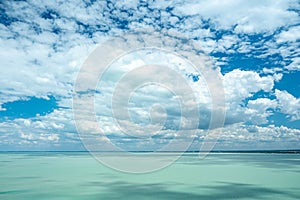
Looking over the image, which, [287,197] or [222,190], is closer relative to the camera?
[287,197]

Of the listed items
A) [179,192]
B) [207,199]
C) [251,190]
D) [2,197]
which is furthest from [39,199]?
[251,190]

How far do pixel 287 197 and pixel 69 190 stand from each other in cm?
1534

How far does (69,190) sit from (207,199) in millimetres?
10303

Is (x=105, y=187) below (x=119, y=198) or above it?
above

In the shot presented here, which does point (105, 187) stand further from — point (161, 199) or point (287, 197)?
point (287, 197)

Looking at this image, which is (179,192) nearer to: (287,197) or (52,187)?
(287,197)

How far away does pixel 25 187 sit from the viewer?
20750mm

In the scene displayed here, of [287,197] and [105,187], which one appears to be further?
[105,187]

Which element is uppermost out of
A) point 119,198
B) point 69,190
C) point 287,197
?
point 69,190

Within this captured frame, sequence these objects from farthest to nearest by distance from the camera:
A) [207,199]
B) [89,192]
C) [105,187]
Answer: [105,187], [89,192], [207,199]

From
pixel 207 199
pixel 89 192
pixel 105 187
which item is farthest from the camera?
pixel 105 187

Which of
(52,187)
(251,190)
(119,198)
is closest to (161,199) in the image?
(119,198)

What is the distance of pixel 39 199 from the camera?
16.3 meters

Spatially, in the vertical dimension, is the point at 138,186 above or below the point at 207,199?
above
